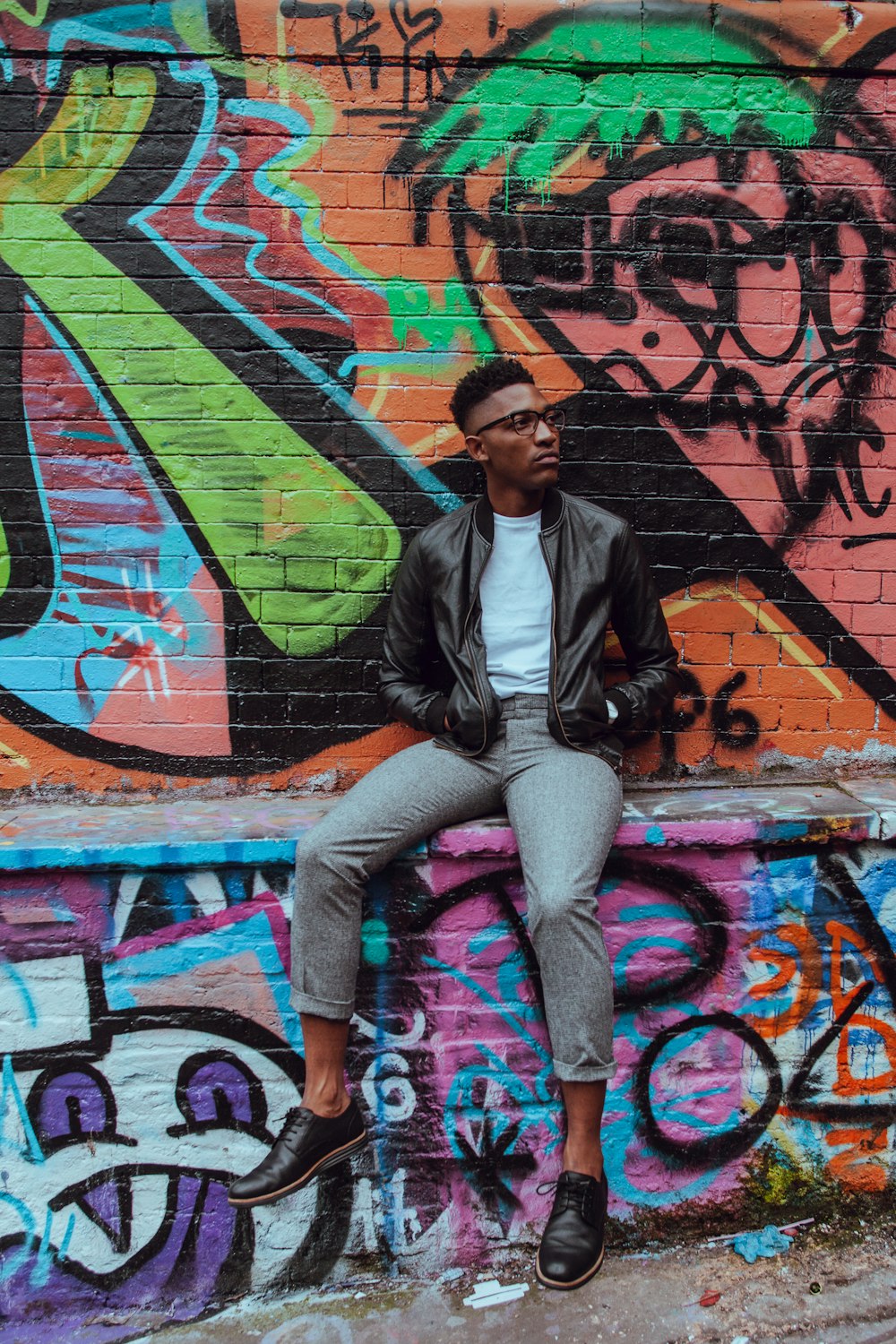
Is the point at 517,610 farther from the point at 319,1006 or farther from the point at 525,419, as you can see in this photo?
the point at 319,1006

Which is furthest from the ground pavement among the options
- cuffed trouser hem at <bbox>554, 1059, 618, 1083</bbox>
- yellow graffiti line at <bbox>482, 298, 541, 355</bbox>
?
yellow graffiti line at <bbox>482, 298, 541, 355</bbox>

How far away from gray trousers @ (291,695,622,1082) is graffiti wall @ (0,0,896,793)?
62 cm

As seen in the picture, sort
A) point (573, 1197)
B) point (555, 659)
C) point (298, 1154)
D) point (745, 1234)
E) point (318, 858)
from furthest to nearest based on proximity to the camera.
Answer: point (745, 1234)
point (555, 659)
point (318, 858)
point (298, 1154)
point (573, 1197)

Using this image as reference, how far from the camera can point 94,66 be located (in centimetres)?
305

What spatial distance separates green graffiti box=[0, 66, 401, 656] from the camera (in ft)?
10.1

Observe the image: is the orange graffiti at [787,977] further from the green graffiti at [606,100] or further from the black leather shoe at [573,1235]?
the green graffiti at [606,100]

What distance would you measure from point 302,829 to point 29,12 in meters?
2.77

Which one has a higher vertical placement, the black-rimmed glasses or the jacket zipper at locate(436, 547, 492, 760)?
the black-rimmed glasses

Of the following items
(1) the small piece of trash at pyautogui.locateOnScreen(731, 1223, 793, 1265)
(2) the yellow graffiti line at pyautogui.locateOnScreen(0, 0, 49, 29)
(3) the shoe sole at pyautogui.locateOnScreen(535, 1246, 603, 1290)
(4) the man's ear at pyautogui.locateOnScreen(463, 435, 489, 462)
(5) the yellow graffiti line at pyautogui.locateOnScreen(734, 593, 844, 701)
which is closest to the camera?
(3) the shoe sole at pyautogui.locateOnScreen(535, 1246, 603, 1290)

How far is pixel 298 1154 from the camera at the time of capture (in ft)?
7.73

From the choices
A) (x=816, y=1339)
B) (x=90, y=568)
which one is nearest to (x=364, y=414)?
(x=90, y=568)

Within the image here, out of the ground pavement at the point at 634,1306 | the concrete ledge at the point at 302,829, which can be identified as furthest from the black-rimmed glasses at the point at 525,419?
the ground pavement at the point at 634,1306

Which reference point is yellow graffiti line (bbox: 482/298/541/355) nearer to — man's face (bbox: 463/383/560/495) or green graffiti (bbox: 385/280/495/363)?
green graffiti (bbox: 385/280/495/363)

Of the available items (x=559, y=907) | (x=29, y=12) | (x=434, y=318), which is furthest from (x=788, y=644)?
(x=29, y=12)
